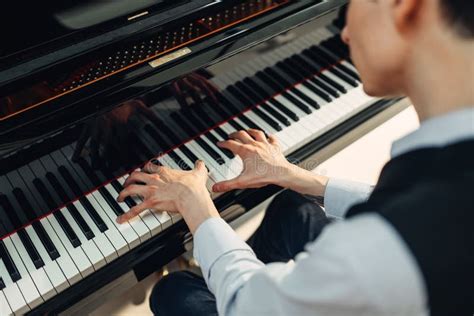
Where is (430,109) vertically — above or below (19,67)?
below

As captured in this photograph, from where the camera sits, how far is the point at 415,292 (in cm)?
65

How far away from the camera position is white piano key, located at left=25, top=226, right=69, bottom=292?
1.21 meters

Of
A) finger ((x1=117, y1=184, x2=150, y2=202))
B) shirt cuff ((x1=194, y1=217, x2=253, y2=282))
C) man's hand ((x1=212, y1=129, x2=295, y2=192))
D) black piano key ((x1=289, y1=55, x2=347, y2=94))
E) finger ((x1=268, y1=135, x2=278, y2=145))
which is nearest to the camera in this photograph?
shirt cuff ((x1=194, y1=217, x2=253, y2=282))

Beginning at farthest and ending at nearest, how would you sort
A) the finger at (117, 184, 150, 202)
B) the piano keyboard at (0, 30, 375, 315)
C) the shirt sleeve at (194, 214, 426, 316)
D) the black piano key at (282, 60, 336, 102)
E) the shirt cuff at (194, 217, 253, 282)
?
the black piano key at (282, 60, 336, 102) → the finger at (117, 184, 150, 202) → the piano keyboard at (0, 30, 375, 315) → the shirt cuff at (194, 217, 253, 282) → the shirt sleeve at (194, 214, 426, 316)

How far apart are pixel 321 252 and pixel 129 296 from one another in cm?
146

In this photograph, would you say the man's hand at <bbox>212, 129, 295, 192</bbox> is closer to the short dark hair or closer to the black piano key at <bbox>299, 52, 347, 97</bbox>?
the black piano key at <bbox>299, 52, 347, 97</bbox>

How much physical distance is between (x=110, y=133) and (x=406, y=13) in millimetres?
909

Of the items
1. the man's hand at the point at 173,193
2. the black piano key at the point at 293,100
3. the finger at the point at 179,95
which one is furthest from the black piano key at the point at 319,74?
the man's hand at the point at 173,193

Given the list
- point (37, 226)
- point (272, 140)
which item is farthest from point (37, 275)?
point (272, 140)

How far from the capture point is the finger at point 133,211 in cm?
132

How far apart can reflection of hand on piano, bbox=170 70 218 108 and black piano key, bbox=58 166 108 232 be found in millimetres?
428

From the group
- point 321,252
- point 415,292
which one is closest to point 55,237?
point 321,252

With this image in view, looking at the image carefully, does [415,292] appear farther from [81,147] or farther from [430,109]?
[81,147]

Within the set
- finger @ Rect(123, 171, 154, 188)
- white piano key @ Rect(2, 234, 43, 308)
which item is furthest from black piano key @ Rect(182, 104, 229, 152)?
white piano key @ Rect(2, 234, 43, 308)
